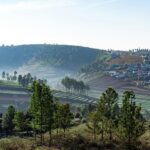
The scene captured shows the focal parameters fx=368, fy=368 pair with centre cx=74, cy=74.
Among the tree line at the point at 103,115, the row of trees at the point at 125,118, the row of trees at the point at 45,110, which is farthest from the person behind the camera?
the row of trees at the point at 45,110

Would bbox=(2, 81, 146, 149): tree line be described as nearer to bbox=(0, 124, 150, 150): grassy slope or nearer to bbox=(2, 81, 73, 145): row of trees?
bbox=(2, 81, 73, 145): row of trees

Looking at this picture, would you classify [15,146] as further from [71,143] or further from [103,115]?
[103,115]

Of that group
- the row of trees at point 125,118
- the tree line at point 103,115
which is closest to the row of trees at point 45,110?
the tree line at point 103,115

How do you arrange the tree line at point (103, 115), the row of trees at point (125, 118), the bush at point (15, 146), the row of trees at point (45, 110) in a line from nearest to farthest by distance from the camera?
1. the bush at point (15, 146)
2. the row of trees at point (125, 118)
3. the tree line at point (103, 115)
4. the row of trees at point (45, 110)

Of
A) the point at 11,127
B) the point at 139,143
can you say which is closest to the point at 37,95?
the point at 139,143

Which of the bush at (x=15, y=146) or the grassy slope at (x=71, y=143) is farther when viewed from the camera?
the grassy slope at (x=71, y=143)

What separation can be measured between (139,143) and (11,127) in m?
46.9

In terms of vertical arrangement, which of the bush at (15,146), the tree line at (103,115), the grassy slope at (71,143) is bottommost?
the grassy slope at (71,143)

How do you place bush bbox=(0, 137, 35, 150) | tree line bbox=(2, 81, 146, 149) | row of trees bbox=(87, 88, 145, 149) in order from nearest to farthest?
1. bush bbox=(0, 137, 35, 150)
2. row of trees bbox=(87, 88, 145, 149)
3. tree line bbox=(2, 81, 146, 149)

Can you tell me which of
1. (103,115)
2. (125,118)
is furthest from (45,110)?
(125,118)

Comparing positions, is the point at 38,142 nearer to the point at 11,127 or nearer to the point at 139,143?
the point at 139,143

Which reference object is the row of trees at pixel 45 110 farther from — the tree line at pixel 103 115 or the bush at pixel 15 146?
the bush at pixel 15 146

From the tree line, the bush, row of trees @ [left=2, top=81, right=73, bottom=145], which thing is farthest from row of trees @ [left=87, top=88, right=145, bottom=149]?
the bush

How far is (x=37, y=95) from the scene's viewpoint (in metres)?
70.3
